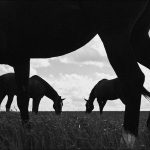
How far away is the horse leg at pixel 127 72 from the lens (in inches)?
126

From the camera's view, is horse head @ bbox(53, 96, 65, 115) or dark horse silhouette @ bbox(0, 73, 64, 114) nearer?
dark horse silhouette @ bbox(0, 73, 64, 114)

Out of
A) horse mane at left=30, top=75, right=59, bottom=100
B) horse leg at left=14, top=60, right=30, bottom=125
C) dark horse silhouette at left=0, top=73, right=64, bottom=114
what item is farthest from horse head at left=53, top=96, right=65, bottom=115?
horse leg at left=14, top=60, right=30, bottom=125

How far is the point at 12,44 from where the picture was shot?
3.85 meters

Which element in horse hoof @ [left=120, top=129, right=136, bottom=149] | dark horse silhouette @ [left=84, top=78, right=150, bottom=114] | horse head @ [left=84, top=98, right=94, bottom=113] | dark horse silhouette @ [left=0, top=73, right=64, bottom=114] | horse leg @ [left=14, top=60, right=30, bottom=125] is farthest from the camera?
dark horse silhouette @ [left=84, top=78, right=150, bottom=114]

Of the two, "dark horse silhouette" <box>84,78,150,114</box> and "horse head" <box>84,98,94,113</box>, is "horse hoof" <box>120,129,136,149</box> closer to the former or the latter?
"dark horse silhouette" <box>84,78,150,114</box>

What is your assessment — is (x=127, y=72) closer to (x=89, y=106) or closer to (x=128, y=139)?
(x=128, y=139)

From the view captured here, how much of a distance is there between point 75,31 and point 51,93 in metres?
17.9

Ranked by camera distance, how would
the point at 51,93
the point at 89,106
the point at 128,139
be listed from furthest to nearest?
the point at 89,106
the point at 51,93
the point at 128,139

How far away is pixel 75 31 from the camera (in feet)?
11.7

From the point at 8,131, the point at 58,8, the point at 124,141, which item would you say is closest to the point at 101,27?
the point at 58,8

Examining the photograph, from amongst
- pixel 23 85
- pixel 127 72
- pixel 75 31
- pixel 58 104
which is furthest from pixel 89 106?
pixel 127 72

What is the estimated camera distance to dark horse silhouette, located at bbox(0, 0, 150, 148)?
3240mm

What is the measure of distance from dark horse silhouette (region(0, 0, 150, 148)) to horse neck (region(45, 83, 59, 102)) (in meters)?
16.9

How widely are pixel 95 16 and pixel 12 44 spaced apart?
101cm
